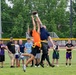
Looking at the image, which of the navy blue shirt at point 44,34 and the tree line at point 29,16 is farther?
the tree line at point 29,16

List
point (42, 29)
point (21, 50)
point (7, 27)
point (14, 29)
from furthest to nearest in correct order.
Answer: point (7, 27)
point (14, 29)
point (21, 50)
point (42, 29)

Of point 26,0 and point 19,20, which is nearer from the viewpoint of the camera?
point 19,20

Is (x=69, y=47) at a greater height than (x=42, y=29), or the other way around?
(x=42, y=29)

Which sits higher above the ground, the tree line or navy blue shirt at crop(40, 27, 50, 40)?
navy blue shirt at crop(40, 27, 50, 40)

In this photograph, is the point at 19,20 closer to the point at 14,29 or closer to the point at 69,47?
the point at 14,29

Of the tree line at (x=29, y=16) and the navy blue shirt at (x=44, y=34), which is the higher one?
the navy blue shirt at (x=44, y=34)

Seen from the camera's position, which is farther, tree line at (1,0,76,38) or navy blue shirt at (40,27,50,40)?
tree line at (1,0,76,38)

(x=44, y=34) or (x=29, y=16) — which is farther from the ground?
(x=44, y=34)

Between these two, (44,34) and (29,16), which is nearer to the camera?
(44,34)

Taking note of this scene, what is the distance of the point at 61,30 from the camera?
75438 mm

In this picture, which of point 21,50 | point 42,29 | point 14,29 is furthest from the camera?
point 14,29

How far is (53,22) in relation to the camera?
235 feet

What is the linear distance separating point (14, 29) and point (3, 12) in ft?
14.8

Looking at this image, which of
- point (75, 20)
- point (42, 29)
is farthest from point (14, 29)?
point (42, 29)
